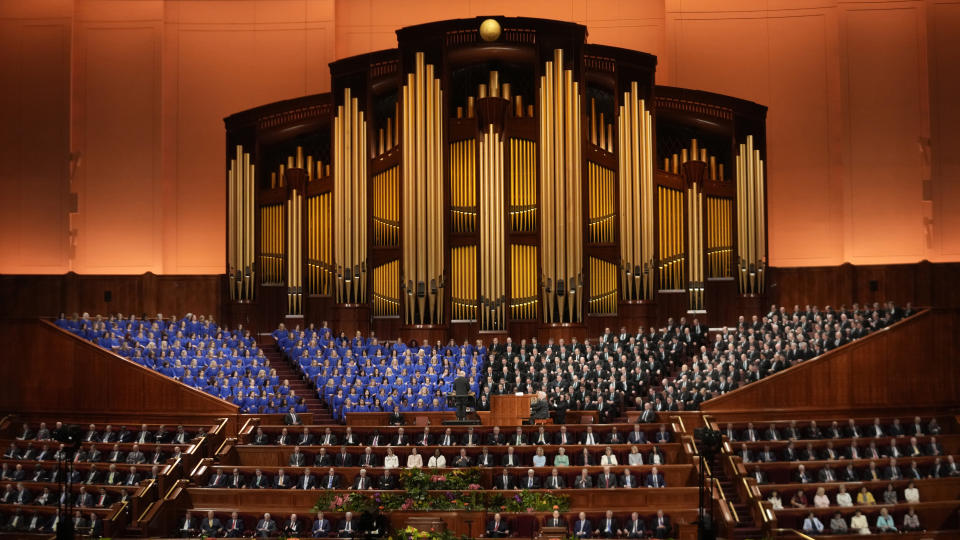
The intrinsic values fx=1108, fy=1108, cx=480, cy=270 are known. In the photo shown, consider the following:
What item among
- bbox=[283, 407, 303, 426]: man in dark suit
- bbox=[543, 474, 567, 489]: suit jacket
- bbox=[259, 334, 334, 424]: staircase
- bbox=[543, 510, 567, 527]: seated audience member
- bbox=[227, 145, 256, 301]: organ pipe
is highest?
bbox=[227, 145, 256, 301]: organ pipe

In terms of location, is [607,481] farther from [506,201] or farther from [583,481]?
[506,201]

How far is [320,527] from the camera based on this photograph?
505 inches

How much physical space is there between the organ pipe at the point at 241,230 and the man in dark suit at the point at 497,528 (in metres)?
8.92

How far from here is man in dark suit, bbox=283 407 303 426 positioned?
1560 cm

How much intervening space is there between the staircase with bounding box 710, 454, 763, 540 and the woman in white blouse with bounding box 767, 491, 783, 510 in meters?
0.29

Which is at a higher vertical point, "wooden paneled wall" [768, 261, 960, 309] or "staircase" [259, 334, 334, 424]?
"wooden paneled wall" [768, 261, 960, 309]

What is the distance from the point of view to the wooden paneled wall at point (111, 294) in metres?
21.0

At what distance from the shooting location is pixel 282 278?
2016cm

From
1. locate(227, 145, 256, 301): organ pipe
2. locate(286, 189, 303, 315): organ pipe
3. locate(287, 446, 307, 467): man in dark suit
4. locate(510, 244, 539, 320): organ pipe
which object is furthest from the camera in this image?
locate(227, 145, 256, 301): organ pipe

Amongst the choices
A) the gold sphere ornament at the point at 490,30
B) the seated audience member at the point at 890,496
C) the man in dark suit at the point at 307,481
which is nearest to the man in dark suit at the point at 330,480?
the man in dark suit at the point at 307,481

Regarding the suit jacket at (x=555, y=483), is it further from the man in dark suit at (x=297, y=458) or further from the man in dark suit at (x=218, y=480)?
the man in dark suit at (x=218, y=480)

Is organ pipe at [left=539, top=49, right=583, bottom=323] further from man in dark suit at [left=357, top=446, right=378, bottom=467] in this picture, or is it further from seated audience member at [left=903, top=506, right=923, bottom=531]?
seated audience member at [left=903, top=506, right=923, bottom=531]

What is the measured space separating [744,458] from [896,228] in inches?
341

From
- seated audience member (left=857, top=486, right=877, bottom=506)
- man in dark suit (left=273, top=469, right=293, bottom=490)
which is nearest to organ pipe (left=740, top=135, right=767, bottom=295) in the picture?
seated audience member (left=857, top=486, right=877, bottom=506)
